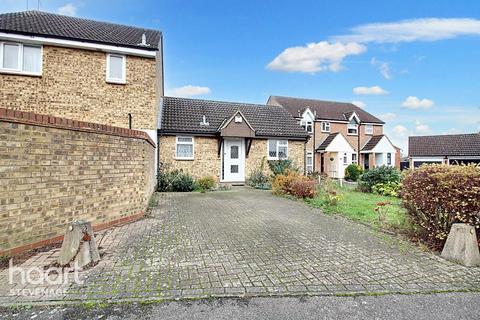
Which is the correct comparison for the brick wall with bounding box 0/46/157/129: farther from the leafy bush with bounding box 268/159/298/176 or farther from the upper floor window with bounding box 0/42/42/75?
the leafy bush with bounding box 268/159/298/176

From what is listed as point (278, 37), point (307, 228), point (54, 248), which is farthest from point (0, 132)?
point (278, 37)

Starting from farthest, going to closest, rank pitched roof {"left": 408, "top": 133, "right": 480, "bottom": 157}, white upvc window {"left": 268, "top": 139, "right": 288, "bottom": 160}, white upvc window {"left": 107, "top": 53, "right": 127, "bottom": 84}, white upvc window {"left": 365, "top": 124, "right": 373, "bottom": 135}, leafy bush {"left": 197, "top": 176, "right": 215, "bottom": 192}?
white upvc window {"left": 365, "top": 124, "right": 373, "bottom": 135}, pitched roof {"left": 408, "top": 133, "right": 480, "bottom": 157}, white upvc window {"left": 268, "top": 139, "right": 288, "bottom": 160}, leafy bush {"left": 197, "top": 176, "right": 215, "bottom": 192}, white upvc window {"left": 107, "top": 53, "right": 127, "bottom": 84}

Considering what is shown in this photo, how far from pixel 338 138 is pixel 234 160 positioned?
509 inches

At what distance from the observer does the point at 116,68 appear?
38.8 ft

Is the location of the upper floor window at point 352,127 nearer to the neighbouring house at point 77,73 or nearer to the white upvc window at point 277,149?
the white upvc window at point 277,149

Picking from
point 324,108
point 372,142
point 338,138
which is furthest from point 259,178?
point 372,142

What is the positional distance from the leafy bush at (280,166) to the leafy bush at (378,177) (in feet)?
12.9

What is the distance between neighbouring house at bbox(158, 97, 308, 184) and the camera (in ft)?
47.8

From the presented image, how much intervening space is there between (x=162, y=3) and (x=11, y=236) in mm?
11443

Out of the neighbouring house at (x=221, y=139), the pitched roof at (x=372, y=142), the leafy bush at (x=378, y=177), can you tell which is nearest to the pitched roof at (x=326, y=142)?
the pitched roof at (x=372, y=142)

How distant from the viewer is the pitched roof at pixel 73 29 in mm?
11062

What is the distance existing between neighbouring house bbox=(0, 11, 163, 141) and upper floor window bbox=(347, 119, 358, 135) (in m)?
22.1

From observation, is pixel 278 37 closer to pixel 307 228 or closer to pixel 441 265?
pixel 307 228
